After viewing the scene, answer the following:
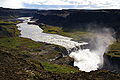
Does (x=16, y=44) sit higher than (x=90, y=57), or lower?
higher

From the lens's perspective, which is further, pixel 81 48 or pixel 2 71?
pixel 81 48

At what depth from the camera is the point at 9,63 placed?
43.5 meters

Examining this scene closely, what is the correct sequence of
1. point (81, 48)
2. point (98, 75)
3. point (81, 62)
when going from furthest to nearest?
point (81, 48)
point (81, 62)
point (98, 75)

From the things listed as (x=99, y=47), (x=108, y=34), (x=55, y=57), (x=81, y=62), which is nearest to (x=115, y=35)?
(x=108, y=34)

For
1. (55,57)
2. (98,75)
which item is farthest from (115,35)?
(98,75)

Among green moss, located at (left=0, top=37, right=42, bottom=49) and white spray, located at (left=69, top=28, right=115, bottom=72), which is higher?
green moss, located at (left=0, top=37, right=42, bottom=49)

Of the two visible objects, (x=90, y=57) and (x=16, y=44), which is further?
(x=16, y=44)

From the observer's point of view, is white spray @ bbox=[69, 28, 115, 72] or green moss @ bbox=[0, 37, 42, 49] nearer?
white spray @ bbox=[69, 28, 115, 72]

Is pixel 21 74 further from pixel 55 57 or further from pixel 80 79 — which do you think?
pixel 55 57

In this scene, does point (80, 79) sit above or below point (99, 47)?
above

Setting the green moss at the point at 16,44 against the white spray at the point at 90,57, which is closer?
the white spray at the point at 90,57

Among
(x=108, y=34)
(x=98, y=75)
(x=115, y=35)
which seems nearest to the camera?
(x=98, y=75)

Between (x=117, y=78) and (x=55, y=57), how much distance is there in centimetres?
4699

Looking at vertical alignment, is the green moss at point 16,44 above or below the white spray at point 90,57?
above
